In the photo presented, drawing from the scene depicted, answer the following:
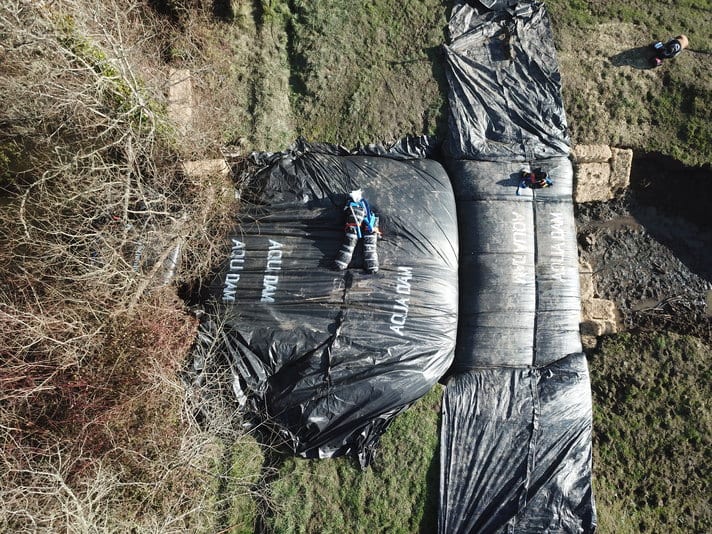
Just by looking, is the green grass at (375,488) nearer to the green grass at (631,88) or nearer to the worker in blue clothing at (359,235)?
the worker in blue clothing at (359,235)

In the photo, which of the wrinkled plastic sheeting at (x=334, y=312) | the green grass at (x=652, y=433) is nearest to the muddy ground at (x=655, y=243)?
the green grass at (x=652, y=433)

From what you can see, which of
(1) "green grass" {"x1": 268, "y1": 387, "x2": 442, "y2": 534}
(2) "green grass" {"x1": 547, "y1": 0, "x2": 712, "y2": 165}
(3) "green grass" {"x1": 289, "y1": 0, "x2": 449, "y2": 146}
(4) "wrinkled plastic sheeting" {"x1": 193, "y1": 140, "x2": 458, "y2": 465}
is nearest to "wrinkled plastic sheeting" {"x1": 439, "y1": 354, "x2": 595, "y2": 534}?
(1) "green grass" {"x1": 268, "y1": 387, "x2": 442, "y2": 534}

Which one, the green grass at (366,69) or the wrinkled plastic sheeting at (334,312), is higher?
the green grass at (366,69)

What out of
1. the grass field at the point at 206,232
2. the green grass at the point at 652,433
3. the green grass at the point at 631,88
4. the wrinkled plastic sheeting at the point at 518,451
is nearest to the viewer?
the grass field at the point at 206,232

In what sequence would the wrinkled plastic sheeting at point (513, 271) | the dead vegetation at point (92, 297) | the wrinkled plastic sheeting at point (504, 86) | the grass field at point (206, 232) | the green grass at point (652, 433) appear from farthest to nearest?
the wrinkled plastic sheeting at point (504, 86) → the green grass at point (652, 433) → the wrinkled plastic sheeting at point (513, 271) → the grass field at point (206, 232) → the dead vegetation at point (92, 297)

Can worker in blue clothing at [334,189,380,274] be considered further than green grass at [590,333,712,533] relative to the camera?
No

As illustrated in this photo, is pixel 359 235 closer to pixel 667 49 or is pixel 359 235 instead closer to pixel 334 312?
pixel 334 312

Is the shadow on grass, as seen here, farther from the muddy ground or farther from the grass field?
the muddy ground
